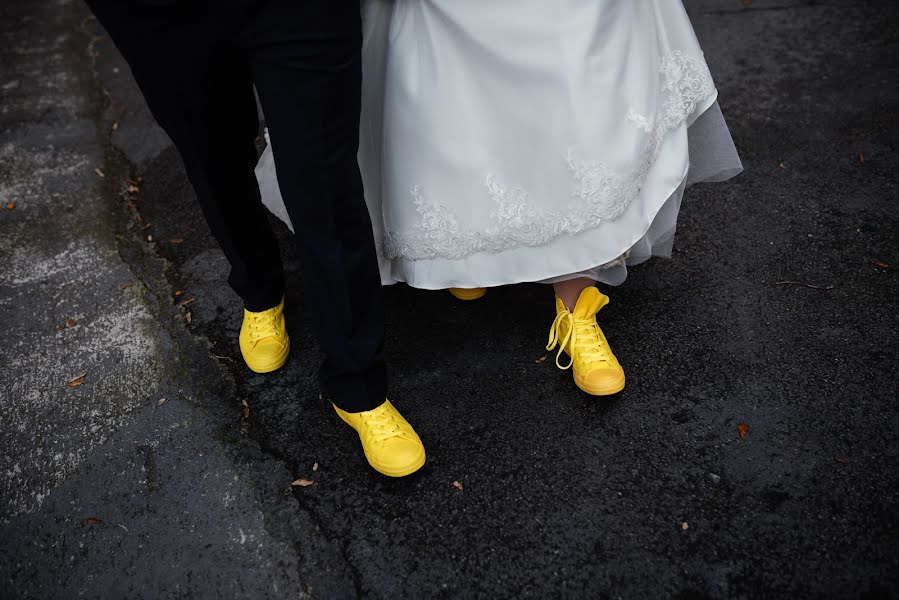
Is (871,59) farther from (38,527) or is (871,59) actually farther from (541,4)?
(38,527)

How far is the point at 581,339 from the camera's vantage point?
2.02 m

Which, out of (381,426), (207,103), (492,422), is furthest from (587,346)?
(207,103)

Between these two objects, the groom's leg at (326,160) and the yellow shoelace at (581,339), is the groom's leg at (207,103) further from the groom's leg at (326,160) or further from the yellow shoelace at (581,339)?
the yellow shoelace at (581,339)

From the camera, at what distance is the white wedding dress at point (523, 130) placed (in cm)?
161

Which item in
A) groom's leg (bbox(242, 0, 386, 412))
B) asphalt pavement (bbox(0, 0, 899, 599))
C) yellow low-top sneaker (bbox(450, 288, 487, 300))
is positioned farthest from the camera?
yellow low-top sneaker (bbox(450, 288, 487, 300))

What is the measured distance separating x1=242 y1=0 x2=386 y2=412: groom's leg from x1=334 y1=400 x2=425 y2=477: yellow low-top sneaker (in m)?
0.11

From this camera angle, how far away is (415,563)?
1.61 metres

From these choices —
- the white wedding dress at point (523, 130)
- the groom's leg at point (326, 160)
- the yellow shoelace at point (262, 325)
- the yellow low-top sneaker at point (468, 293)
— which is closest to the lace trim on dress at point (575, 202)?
the white wedding dress at point (523, 130)

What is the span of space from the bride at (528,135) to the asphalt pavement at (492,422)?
29 cm

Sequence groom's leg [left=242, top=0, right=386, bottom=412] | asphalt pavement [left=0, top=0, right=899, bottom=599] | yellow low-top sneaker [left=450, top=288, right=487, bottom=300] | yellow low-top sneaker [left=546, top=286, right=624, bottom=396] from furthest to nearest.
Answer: yellow low-top sneaker [left=450, top=288, right=487, bottom=300] → yellow low-top sneaker [left=546, top=286, right=624, bottom=396] → asphalt pavement [left=0, top=0, right=899, bottom=599] → groom's leg [left=242, top=0, right=386, bottom=412]

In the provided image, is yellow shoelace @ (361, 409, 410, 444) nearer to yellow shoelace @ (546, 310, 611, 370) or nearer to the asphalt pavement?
the asphalt pavement

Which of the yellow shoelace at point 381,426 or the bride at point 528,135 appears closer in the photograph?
the bride at point 528,135

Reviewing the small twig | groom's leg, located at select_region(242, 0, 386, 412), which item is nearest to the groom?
groom's leg, located at select_region(242, 0, 386, 412)

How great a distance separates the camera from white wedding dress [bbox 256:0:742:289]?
5.28ft
